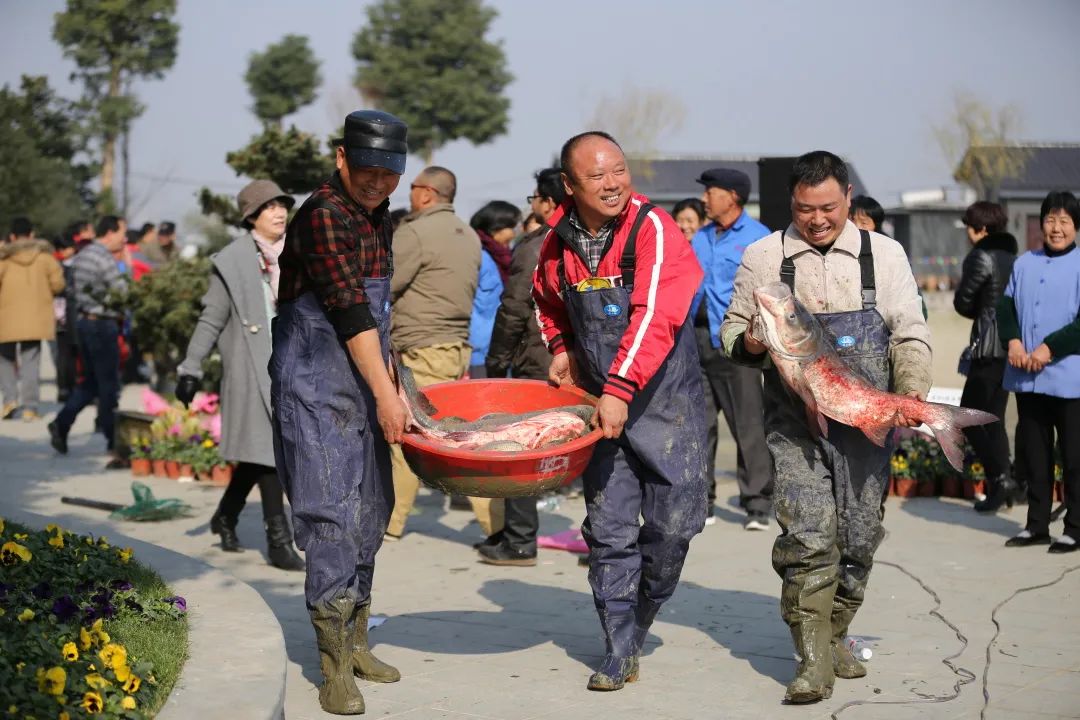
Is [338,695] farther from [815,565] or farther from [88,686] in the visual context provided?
[815,565]

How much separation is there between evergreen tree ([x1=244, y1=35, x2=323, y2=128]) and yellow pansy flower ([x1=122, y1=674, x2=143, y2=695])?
239 ft

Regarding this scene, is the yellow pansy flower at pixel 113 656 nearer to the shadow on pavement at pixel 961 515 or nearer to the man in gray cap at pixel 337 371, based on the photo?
the man in gray cap at pixel 337 371

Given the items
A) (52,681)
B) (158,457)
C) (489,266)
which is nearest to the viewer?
(52,681)

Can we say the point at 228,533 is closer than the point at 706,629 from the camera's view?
No

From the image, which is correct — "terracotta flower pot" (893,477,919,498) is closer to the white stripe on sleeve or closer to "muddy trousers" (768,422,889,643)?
"muddy trousers" (768,422,889,643)

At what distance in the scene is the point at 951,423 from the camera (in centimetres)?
519

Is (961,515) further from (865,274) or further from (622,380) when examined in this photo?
(622,380)

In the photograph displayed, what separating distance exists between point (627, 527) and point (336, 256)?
1655 millimetres

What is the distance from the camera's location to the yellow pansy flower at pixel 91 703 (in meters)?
4.21

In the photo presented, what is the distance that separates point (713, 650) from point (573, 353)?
152cm

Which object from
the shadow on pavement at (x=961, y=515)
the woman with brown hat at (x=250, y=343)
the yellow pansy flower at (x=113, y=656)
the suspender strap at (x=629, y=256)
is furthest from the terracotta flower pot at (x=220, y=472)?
the yellow pansy flower at (x=113, y=656)

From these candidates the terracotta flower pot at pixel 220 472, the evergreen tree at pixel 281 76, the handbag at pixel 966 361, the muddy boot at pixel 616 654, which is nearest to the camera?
the muddy boot at pixel 616 654

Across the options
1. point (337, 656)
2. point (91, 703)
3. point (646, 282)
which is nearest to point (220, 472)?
point (337, 656)

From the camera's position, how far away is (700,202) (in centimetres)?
1168
